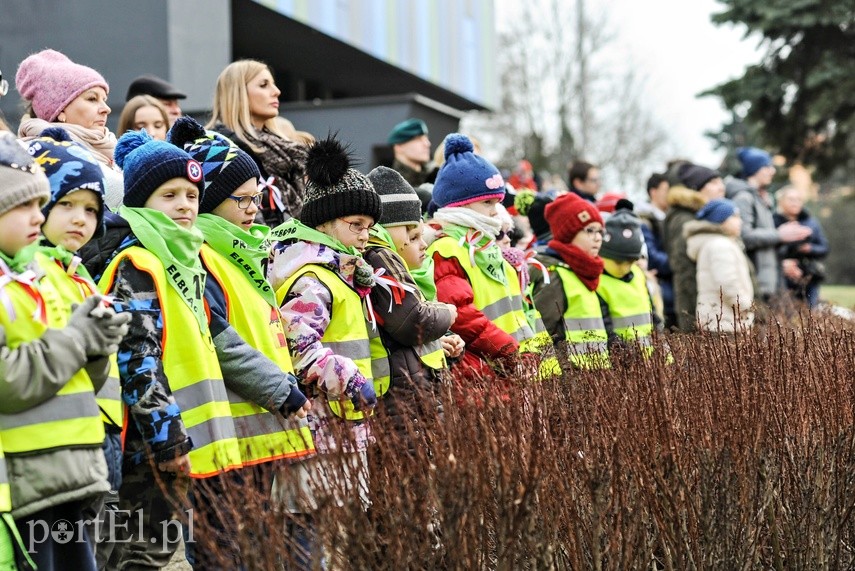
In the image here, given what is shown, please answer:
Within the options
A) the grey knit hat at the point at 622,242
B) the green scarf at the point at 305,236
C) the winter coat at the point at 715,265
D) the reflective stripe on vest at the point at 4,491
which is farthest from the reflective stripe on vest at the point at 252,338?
the winter coat at the point at 715,265

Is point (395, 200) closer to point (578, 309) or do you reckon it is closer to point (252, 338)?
point (252, 338)

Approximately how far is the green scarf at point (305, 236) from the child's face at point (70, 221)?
119 centimetres

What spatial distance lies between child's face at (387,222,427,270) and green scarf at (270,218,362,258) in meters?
0.60

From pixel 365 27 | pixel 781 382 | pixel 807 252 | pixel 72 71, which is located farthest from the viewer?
pixel 365 27

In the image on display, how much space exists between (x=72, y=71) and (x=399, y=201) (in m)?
1.52

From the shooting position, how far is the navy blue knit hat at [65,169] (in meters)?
3.36

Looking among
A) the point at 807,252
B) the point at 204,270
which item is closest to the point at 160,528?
the point at 204,270

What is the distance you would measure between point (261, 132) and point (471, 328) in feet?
4.76

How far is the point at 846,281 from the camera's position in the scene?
36594 millimetres

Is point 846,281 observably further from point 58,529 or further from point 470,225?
point 58,529

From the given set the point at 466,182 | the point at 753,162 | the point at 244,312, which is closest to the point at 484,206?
the point at 466,182

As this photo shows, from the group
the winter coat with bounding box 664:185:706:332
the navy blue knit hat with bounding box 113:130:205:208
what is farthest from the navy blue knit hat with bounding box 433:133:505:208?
the winter coat with bounding box 664:185:706:332

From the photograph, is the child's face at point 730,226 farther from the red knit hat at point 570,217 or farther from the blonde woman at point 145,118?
the blonde woman at point 145,118

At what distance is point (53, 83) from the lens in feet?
16.0
